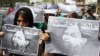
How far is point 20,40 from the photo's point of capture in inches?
190

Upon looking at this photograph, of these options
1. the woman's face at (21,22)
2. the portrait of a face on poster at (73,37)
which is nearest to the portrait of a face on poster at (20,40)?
the woman's face at (21,22)

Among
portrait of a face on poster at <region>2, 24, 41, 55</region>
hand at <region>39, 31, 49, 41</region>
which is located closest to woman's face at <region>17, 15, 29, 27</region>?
portrait of a face on poster at <region>2, 24, 41, 55</region>

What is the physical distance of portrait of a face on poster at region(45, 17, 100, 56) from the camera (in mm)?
4562

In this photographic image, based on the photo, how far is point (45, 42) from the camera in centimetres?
479

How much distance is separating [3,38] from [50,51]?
61 cm

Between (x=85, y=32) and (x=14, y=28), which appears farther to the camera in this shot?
(x=14, y=28)

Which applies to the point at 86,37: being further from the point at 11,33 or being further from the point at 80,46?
the point at 11,33

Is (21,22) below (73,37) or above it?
above

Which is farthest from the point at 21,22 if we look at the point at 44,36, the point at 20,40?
the point at 44,36

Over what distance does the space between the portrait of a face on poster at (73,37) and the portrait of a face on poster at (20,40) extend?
174mm

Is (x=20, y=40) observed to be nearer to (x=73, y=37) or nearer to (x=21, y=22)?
(x=21, y=22)

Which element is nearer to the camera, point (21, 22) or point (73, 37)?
point (73, 37)

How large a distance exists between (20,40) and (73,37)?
2.18 ft

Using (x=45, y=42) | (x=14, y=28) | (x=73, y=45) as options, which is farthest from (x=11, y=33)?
(x=73, y=45)
